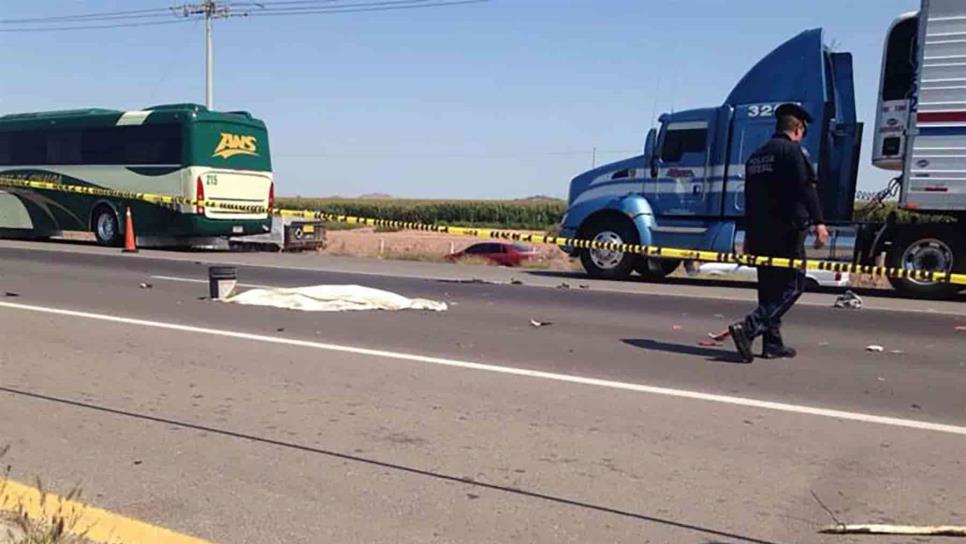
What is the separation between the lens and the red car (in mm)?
27438

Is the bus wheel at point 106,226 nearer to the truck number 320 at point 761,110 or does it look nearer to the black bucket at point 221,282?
the black bucket at point 221,282

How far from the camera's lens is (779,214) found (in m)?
7.56

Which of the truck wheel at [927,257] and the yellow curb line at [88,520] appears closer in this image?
the yellow curb line at [88,520]

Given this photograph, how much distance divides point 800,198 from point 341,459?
4.40 m

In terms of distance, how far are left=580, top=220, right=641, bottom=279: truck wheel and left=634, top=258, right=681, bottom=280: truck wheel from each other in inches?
8.3

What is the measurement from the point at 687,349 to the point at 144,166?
17.9 m

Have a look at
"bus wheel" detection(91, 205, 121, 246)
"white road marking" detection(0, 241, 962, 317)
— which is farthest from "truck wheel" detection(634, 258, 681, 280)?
"bus wheel" detection(91, 205, 121, 246)

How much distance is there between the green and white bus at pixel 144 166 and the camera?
2220 cm

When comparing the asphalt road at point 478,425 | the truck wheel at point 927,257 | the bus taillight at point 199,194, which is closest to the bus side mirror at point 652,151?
the truck wheel at point 927,257

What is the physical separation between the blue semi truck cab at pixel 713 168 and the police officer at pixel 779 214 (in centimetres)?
750

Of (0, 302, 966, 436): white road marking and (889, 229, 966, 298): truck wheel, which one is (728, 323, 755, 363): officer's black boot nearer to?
(0, 302, 966, 436): white road marking

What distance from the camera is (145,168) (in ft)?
74.6

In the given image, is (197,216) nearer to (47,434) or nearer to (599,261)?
(599,261)

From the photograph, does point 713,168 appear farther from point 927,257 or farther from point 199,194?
point 199,194
